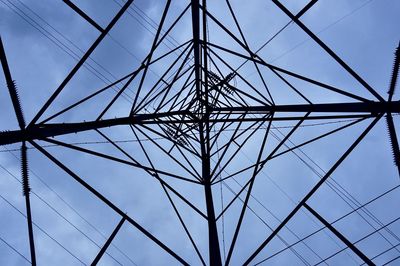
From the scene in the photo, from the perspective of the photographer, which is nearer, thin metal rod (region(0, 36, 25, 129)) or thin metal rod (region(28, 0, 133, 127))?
thin metal rod (region(0, 36, 25, 129))

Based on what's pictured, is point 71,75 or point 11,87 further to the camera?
point 71,75

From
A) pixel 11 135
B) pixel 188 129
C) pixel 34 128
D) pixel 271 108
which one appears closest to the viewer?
pixel 11 135

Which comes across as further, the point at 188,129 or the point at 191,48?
the point at 188,129

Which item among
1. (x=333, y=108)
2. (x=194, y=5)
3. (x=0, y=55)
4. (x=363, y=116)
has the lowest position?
(x=0, y=55)

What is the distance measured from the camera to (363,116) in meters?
6.76

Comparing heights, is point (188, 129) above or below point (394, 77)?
above

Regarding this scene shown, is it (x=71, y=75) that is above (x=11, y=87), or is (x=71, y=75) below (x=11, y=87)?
above

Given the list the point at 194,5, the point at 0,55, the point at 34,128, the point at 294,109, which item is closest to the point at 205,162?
the point at 294,109

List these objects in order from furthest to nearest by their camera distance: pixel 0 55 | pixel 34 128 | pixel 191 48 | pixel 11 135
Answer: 1. pixel 191 48
2. pixel 34 128
3. pixel 11 135
4. pixel 0 55

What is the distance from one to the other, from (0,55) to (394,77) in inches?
229

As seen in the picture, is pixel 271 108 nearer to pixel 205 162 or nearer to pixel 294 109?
pixel 294 109

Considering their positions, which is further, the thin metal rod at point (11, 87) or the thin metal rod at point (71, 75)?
the thin metal rod at point (71, 75)

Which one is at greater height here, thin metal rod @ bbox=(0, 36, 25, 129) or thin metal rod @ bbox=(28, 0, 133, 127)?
thin metal rod @ bbox=(28, 0, 133, 127)

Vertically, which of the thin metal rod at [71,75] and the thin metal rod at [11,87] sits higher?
the thin metal rod at [71,75]
